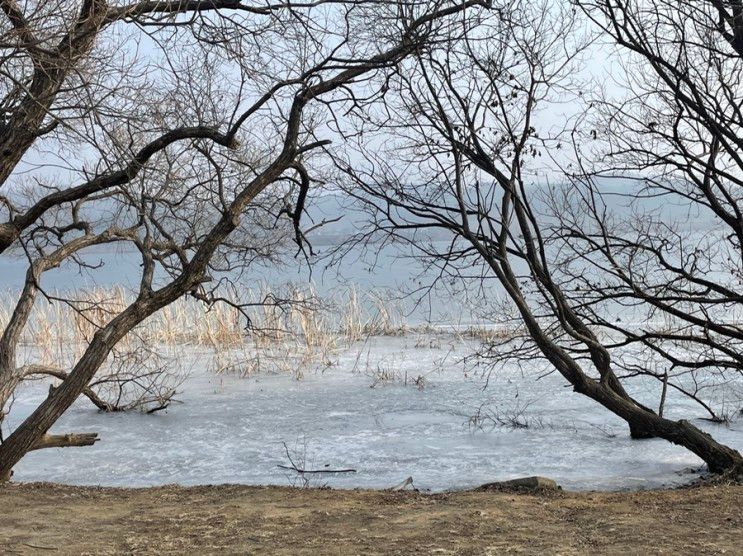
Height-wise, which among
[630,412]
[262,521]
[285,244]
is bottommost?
[262,521]

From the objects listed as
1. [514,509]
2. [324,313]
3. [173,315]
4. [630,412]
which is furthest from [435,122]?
[173,315]

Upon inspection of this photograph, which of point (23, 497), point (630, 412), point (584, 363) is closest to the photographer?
point (23, 497)

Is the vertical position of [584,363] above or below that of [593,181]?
below

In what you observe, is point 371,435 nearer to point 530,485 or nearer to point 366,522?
point 530,485

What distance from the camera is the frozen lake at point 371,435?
605 centimetres

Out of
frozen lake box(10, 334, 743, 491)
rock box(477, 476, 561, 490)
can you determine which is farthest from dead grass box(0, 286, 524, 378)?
rock box(477, 476, 561, 490)

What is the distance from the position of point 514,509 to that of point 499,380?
579 centimetres

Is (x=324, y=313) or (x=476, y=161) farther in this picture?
(x=324, y=313)

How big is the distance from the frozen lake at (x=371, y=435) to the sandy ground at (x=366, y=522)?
4.01 feet

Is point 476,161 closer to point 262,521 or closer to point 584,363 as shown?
point 262,521

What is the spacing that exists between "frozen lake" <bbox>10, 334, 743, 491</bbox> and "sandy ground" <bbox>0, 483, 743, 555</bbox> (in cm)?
122

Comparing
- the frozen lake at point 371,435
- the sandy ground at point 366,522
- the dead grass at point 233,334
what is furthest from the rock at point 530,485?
the dead grass at point 233,334

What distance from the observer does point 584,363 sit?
1071cm

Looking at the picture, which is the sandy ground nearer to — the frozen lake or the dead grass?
the frozen lake
